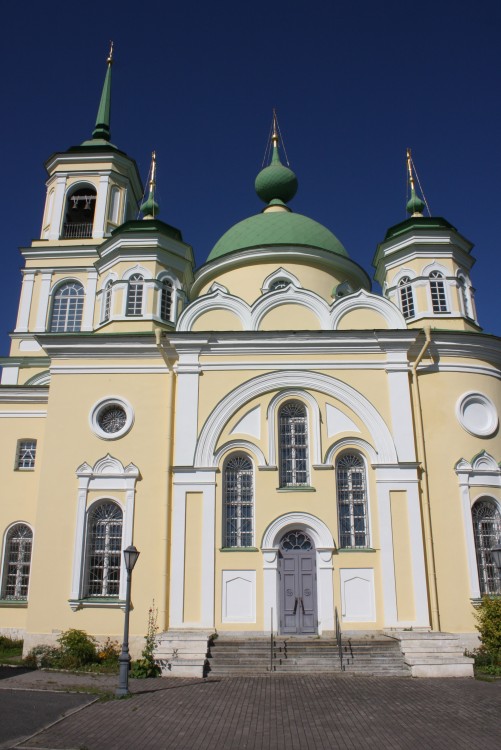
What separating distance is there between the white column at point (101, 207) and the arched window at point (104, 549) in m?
10.4

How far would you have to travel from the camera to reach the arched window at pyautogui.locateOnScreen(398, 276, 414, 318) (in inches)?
703

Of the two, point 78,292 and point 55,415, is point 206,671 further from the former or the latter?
point 78,292

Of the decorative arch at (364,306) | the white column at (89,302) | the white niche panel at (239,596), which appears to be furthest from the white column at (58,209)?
the white niche panel at (239,596)

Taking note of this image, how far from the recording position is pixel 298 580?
1402cm

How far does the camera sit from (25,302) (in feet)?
66.2

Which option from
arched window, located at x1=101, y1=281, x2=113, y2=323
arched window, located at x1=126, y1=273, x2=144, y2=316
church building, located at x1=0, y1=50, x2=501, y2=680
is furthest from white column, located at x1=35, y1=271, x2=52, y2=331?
arched window, located at x1=126, y1=273, x2=144, y2=316

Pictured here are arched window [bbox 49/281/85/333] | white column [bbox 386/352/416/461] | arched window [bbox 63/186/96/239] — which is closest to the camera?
white column [bbox 386/352/416/461]

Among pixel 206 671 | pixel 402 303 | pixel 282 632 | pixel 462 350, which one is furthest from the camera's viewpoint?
pixel 402 303

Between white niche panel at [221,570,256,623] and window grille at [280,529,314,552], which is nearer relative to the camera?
white niche panel at [221,570,256,623]

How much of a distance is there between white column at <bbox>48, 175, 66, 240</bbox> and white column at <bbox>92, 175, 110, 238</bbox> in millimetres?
1233

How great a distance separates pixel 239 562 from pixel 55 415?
5795 mm

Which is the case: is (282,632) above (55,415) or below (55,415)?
below

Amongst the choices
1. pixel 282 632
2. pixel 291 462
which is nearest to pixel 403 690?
pixel 282 632

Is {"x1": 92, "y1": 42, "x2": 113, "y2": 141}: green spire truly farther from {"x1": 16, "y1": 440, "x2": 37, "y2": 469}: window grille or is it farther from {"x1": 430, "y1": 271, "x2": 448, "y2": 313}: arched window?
{"x1": 430, "y1": 271, "x2": 448, "y2": 313}: arched window
